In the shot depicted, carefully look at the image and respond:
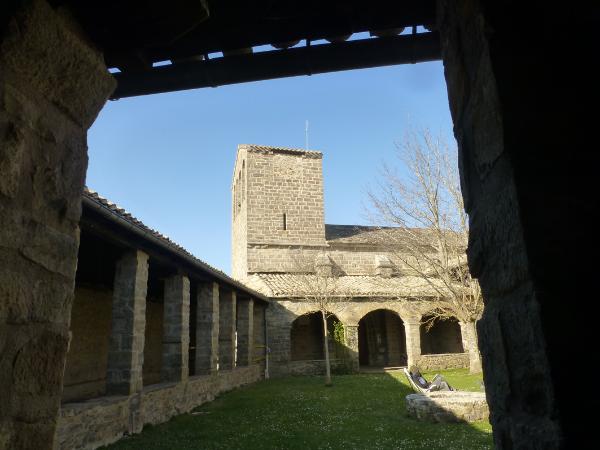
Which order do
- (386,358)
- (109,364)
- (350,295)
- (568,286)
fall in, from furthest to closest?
1. (386,358)
2. (350,295)
3. (109,364)
4. (568,286)

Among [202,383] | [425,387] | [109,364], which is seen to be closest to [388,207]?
[425,387]

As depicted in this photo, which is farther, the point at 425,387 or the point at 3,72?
the point at 425,387

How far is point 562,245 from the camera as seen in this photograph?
3.69 ft

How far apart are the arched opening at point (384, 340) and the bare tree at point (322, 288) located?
2.96m

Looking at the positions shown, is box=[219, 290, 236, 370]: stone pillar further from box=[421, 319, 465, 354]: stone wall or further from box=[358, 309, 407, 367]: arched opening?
box=[421, 319, 465, 354]: stone wall

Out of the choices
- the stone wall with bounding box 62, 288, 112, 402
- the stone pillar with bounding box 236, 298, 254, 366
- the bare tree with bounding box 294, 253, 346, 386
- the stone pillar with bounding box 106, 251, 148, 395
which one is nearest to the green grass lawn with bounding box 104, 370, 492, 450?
the stone pillar with bounding box 106, 251, 148, 395

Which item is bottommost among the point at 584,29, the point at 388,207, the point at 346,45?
the point at 584,29

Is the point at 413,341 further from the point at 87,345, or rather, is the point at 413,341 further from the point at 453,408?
the point at 87,345

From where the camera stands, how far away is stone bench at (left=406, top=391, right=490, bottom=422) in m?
7.55

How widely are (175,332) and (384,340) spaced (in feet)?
47.4

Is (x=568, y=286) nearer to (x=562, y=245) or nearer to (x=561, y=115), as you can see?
(x=562, y=245)

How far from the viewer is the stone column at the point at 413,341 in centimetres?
1814

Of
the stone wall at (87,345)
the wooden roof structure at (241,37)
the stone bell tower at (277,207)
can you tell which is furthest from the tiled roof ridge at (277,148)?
the wooden roof structure at (241,37)

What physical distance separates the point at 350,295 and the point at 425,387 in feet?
26.6
